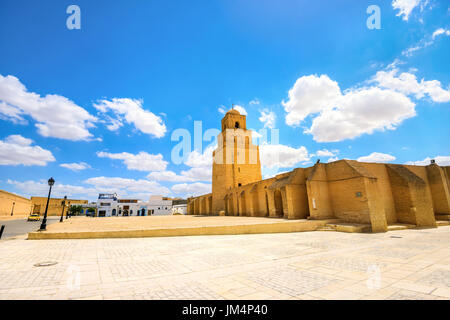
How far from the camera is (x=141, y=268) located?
14.9ft

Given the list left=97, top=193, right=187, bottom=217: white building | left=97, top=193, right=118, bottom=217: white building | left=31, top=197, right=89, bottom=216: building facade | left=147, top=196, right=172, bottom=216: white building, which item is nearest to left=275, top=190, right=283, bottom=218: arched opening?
left=97, top=193, right=187, bottom=217: white building

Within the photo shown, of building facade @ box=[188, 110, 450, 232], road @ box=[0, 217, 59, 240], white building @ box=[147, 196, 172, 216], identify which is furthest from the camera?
white building @ box=[147, 196, 172, 216]

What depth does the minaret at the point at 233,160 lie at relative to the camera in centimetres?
3616

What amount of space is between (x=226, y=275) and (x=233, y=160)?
32.6m

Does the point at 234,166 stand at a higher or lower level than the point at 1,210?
higher

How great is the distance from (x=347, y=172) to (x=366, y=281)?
1263 cm

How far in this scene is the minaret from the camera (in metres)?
36.2

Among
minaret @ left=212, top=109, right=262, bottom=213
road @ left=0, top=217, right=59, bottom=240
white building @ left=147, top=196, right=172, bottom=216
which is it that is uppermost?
minaret @ left=212, top=109, right=262, bottom=213

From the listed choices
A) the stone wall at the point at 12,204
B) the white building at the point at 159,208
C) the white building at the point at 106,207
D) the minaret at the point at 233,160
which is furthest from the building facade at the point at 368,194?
the white building at the point at 106,207

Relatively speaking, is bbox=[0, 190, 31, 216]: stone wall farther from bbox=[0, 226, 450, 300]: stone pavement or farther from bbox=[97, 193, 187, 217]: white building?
bbox=[0, 226, 450, 300]: stone pavement

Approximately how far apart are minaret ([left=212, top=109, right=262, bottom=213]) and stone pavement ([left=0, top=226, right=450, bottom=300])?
2998 cm

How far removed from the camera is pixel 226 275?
160 inches
